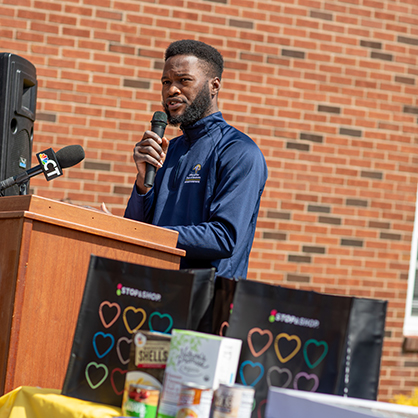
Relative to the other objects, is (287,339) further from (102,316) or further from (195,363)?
(102,316)

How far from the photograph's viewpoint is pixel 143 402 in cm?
122

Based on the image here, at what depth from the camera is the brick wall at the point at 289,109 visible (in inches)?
150

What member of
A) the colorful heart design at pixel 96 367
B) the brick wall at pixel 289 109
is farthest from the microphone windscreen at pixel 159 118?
the brick wall at pixel 289 109

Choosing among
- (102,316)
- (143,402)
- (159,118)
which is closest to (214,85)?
(159,118)

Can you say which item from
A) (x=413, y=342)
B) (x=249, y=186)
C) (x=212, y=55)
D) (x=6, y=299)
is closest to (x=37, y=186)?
(x=212, y=55)

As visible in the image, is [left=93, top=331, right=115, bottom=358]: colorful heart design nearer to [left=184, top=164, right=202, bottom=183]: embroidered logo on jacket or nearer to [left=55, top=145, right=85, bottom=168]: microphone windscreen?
[left=55, top=145, right=85, bottom=168]: microphone windscreen

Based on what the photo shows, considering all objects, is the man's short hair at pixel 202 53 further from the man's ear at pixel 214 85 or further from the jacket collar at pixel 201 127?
the jacket collar at pixel 201 127

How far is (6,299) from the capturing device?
150 centimetres

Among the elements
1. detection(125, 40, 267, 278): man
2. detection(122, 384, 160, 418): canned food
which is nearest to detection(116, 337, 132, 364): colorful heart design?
detection(122, 384, 160, 418): canned food

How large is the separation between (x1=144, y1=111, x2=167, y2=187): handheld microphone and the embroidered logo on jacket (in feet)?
0.69

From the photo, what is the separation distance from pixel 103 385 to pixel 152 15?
3176mm

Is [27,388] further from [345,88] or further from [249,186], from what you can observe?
[345,88]

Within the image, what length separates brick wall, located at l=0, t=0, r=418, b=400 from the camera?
382cm

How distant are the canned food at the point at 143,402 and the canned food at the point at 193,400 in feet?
0.33
